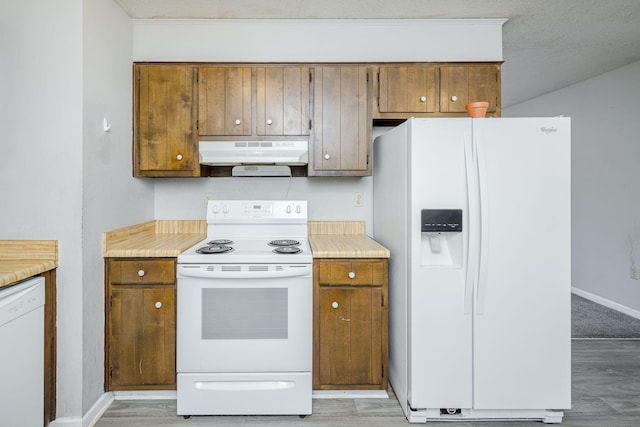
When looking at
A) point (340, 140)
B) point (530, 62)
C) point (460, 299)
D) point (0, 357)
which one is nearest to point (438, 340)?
point (460, 299)

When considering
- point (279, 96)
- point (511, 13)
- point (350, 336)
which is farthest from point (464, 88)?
point (350, 336)

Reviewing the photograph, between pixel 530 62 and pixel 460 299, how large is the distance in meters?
2.91

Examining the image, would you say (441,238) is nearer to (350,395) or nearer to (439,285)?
(439,285)

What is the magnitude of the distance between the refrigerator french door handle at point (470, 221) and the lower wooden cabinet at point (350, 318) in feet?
1.57

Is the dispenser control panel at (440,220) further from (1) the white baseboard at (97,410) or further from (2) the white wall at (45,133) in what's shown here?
(1) the white baseboard at (97,410)

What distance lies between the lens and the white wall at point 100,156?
2.05 m

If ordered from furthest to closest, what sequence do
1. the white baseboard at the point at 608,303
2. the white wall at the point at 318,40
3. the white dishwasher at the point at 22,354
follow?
the white baseboard at the point at 608,303, the white wall at the point at 318,40, the white dishwasher at the point at 22,354

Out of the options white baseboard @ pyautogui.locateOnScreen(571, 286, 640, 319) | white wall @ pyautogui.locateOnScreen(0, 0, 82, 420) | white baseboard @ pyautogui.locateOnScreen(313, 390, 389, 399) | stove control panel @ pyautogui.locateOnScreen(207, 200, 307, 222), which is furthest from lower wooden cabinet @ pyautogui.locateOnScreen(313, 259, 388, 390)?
white baseboard @ pyautogui.locateOnScreen(571, 286, 640, 319)

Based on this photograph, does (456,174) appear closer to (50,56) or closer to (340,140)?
(340,140)

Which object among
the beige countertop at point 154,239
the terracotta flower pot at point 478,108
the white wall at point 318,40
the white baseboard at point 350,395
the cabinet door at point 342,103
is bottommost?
the white baseboard at point 350,395

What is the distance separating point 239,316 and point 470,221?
141 centimetres

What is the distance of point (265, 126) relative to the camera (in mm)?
2668

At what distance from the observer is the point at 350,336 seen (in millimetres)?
2277

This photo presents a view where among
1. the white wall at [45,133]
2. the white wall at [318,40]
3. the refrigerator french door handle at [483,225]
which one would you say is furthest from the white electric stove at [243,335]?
the white wall at [318,40]
